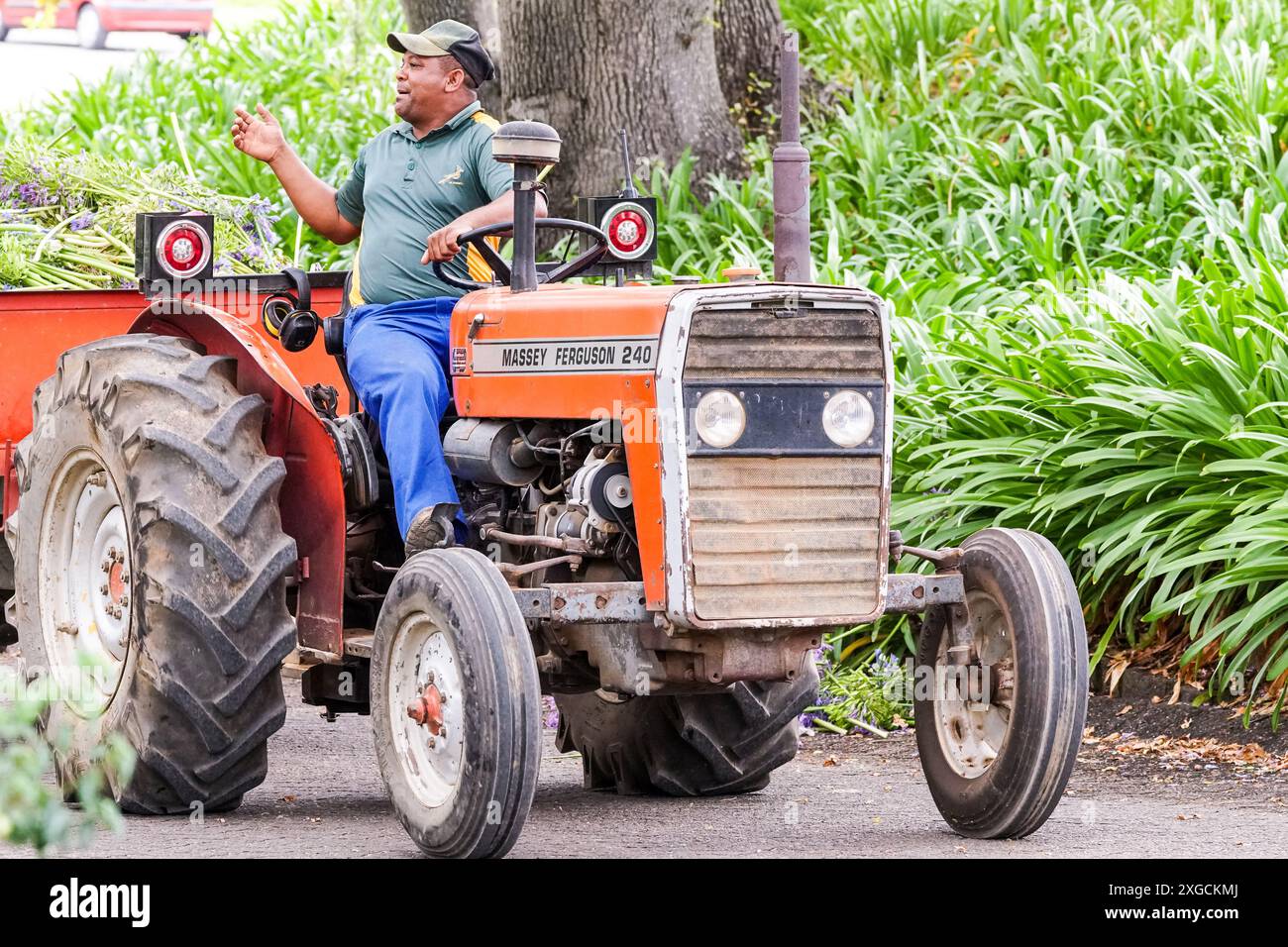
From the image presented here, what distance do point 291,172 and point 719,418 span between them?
2.10 metres

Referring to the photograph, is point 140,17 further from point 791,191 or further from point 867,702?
point 867,702

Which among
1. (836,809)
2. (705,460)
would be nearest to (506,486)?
(705,460)

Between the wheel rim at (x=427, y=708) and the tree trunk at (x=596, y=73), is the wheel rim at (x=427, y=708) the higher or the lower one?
the lower one

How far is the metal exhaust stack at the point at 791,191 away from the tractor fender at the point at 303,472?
399 centimetres

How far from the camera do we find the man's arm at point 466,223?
5.42m

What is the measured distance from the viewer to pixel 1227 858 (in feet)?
16.8

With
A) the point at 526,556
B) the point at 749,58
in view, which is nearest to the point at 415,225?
the point at 526,556

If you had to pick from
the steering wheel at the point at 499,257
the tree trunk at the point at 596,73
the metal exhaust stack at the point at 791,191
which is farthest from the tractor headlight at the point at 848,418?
the tree trunk at the point at 596,73

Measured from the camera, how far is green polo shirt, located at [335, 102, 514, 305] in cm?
592

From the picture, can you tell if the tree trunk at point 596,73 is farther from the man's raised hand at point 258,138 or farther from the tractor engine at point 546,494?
the tractor engine at point 546,494

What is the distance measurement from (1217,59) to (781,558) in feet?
25.2

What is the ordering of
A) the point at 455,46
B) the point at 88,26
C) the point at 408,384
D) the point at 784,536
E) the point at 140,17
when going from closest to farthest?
1. the point at 784,536
2. the point at 408,384
3. the point at 455,46
4. the point at 140,17
5. the point at 88,26

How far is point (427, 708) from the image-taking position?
4922 mm

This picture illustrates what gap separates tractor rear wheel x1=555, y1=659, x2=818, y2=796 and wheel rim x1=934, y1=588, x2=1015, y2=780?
1.58ft
